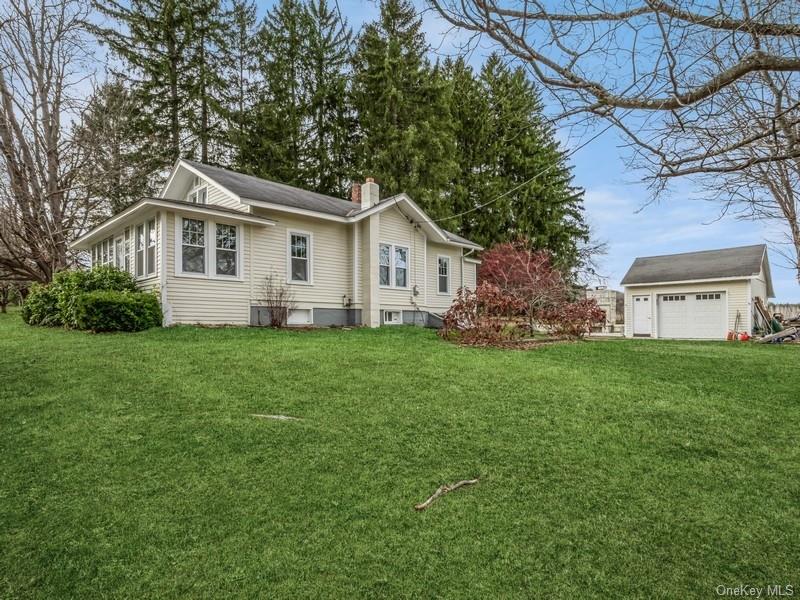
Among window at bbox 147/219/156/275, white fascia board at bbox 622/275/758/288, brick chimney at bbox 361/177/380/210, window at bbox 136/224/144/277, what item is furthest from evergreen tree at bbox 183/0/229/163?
white fascia board at bbox 622/275/758/288

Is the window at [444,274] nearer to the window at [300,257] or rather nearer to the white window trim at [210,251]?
the window at [300,257]

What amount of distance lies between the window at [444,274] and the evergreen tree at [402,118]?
246 inches

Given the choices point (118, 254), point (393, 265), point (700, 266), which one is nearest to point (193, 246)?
point (118, 254)

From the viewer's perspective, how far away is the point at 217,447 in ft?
13.7

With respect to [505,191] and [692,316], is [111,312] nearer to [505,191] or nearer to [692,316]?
[692,316]

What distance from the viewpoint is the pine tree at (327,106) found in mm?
24922

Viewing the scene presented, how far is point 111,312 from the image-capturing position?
9992mm

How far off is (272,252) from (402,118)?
14914 millimetres

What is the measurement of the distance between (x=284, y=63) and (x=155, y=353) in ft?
71.5

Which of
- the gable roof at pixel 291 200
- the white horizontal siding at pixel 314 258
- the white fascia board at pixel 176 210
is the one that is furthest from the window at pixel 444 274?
the white fascia board at pixel 176 210

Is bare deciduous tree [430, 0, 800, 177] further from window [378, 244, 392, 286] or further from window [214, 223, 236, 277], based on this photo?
window [378, 244, 392, 286]

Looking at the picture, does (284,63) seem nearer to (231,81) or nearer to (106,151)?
(231,81)

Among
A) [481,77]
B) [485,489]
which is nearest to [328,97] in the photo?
[481,77]

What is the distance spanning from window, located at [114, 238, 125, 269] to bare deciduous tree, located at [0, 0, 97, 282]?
132 inches
